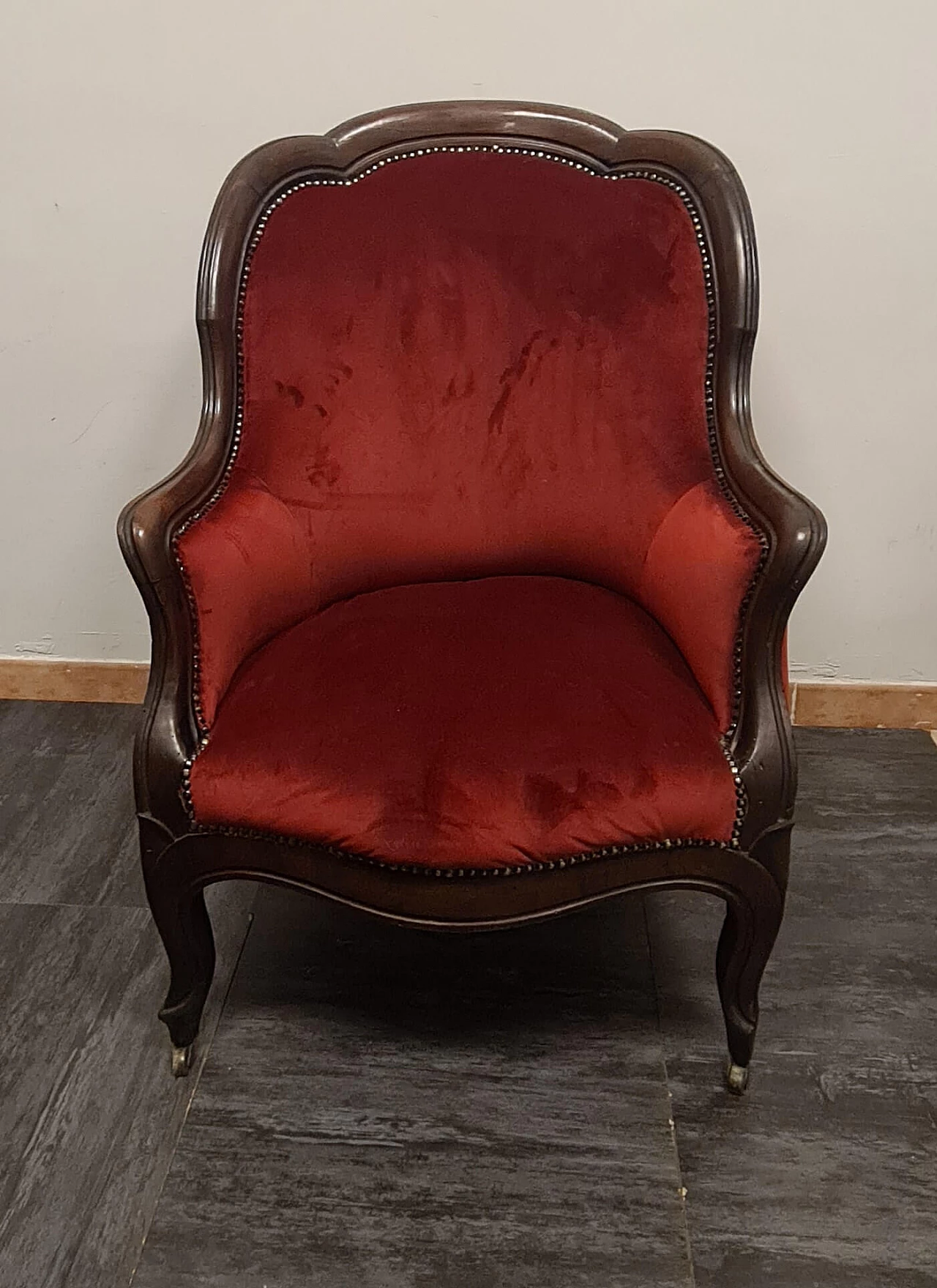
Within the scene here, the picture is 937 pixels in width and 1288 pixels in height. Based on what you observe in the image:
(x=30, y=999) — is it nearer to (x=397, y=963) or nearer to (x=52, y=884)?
(x=52, y=884)

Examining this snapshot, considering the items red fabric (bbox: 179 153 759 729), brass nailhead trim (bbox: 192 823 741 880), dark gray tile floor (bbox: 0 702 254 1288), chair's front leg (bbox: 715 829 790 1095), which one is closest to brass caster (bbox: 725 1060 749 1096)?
chair's front leg (bbox: 715 829 790 1095)

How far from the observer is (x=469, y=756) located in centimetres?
113

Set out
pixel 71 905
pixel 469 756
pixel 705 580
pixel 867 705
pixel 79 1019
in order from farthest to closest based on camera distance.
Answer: pixel 867 705 → pixel 71 905 → pixel 79 1019 → pixel 705 580 → pixel 469 756

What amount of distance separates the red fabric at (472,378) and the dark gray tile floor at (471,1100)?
510mm

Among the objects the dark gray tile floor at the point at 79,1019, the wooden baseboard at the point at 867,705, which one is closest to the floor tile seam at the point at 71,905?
the dark gray tile floor at the point at 79,1019

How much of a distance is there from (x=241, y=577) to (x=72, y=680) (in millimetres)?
1019

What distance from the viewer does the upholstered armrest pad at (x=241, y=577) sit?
1230 mm

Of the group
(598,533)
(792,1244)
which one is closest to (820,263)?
(598,533)

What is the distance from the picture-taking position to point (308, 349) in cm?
146

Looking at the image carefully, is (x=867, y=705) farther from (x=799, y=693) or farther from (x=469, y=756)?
(x=469, y=756)

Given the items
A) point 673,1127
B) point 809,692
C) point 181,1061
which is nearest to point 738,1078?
point 673,1127

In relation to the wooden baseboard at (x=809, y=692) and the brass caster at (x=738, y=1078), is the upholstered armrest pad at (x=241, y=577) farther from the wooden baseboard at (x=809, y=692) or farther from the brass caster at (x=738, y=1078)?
the wooden baseboard at (x=809, y=692)

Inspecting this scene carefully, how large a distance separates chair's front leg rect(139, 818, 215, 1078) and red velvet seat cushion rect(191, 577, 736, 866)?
90 millimetres


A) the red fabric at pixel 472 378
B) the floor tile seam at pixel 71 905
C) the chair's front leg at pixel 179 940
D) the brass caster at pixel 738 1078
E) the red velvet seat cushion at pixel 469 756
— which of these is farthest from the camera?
the floor tile seam at pixel 71 905
